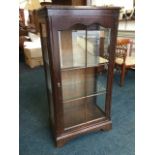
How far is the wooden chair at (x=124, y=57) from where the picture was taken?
2889 millimetres

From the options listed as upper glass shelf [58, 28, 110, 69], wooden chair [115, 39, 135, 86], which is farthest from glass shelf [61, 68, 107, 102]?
wooden chair [115, 39, 135, 86]

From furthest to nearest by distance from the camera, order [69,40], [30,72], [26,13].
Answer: [26,13] → [30,72] → [69,40]

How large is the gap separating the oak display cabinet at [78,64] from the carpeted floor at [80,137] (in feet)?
0.33

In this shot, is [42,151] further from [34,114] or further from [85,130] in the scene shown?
[34,114]

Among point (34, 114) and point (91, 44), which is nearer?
point (91, 44)

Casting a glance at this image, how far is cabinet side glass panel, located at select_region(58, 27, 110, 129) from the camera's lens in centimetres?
155

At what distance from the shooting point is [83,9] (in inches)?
52.2

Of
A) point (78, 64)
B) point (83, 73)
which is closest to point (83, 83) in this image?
point (83, 73)

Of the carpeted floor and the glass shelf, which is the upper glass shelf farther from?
the carpeted floor

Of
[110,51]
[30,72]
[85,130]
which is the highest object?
[110,51]

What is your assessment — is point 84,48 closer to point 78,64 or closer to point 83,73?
point 78,64

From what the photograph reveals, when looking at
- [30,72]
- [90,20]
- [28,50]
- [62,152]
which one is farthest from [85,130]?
[28,50]
